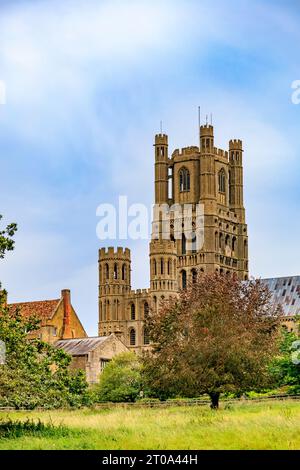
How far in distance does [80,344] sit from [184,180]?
75491mm

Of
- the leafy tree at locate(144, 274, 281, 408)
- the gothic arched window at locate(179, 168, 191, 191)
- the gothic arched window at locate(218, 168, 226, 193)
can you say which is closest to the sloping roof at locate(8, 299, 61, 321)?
the leafy tree at locate(144, 274, 281, 408)

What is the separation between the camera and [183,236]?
142375mm

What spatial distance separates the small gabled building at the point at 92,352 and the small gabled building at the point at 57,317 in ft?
10.7

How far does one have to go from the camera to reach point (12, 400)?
28078 millimetres

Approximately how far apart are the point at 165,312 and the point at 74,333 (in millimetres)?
33778

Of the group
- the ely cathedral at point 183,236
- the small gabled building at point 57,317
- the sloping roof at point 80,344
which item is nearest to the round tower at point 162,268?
the ely cathedral at point 183,236

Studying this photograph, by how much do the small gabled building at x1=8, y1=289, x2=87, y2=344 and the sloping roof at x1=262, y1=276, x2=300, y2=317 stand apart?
143ft

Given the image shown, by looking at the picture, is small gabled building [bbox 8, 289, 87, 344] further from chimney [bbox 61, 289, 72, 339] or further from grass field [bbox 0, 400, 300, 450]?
grass field [bbox 0, 400, 300, 450]

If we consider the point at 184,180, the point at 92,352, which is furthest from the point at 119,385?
the point at 184,180

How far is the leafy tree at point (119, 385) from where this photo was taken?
57.5 metres

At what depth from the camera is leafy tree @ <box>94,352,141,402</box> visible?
57525mm

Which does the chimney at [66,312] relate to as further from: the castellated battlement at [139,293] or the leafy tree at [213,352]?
the castellated battlement at [139,293]

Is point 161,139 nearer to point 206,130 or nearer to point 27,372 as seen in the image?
point 206,130
